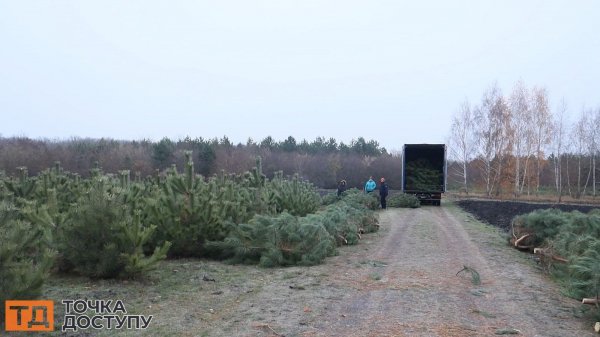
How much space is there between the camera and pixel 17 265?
241 inches

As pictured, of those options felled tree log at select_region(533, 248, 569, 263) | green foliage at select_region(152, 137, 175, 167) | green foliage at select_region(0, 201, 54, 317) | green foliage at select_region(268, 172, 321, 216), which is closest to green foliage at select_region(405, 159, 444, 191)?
green foliage at select_region(268, 172, 321, 216)

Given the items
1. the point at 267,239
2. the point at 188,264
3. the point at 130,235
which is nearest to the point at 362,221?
the point at 267,239

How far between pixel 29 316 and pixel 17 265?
63 cm

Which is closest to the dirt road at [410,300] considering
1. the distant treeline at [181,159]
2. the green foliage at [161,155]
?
the distant treeline at [181,159]

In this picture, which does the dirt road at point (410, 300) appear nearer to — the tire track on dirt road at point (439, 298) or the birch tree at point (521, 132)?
the tire track on dirt road at point (439, 298)

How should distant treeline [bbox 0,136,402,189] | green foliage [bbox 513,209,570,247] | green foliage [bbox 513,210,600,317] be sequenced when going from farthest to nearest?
distant treeline [bbox 0,136,402,189] → green foliage [bbox 513,209,570,247] → green foliage [bbox 513,210,600,317]

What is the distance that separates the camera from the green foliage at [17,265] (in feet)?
19.8

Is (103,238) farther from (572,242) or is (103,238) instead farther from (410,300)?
(572,242)

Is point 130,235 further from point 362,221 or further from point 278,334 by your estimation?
point 362,221

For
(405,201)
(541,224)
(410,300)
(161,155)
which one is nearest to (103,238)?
(410,300)

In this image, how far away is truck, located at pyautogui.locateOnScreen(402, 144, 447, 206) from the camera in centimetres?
3119

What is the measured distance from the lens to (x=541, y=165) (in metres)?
50.0

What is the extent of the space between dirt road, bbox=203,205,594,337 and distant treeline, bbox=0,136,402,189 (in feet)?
106

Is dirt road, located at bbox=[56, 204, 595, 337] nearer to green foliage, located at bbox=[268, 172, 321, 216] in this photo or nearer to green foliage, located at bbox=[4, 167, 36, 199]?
green foliage, located at bbox=[4, 167, 36, 199]
